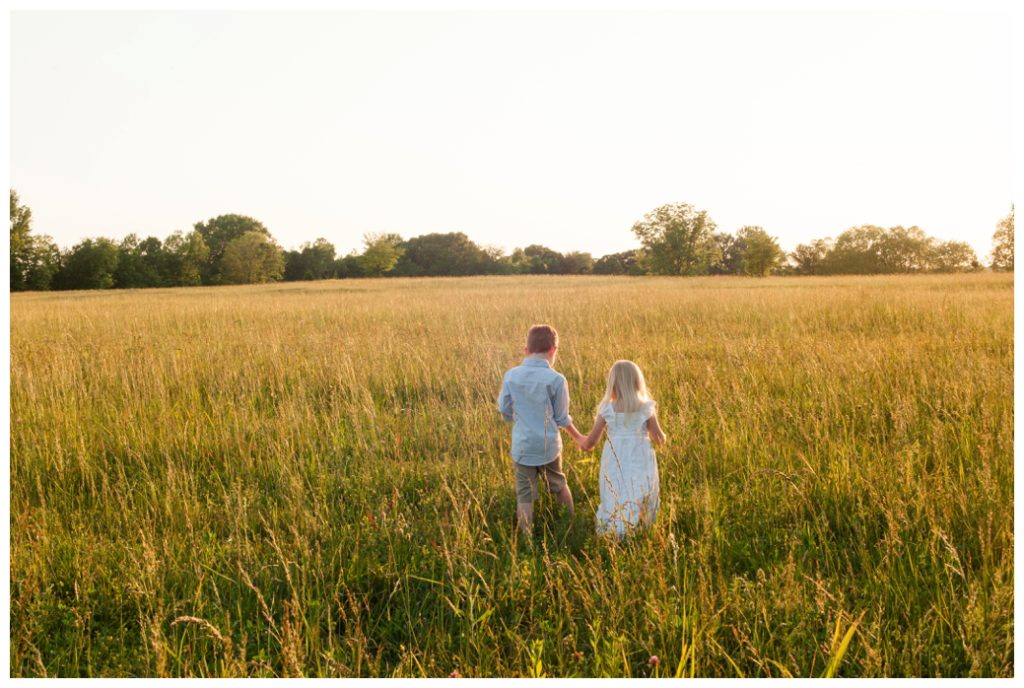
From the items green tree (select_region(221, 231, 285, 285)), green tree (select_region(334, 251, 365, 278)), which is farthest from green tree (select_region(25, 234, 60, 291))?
green tree (select_region(334, 251, 365, 278))

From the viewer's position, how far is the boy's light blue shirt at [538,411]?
3.45 metres

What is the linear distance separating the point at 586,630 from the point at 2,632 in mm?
2390

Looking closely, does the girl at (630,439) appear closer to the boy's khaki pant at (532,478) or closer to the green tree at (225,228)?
the boy's khaki pant at (532,478)

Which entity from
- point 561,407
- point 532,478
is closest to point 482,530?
point 532,478

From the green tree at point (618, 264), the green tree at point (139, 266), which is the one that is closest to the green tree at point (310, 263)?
the green tree at point (139, 266)

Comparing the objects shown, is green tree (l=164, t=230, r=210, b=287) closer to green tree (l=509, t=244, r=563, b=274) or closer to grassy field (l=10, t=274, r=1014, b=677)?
green tree (l=509, t=244, r=563, b=274)

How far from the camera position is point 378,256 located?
6319cm

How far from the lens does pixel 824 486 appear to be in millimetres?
3666

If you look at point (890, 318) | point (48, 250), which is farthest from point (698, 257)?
point (890, 318)

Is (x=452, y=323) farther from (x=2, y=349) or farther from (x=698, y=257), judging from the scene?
(x=698, y=257)

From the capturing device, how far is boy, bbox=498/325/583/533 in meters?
3.45

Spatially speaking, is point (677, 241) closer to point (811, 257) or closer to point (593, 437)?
point (811, 257)

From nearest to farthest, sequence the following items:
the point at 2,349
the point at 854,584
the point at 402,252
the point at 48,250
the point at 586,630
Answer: the point at 586,630 < the point at 854,584 < the point at 2,349 < the point at 48,250 < the point at 402,252

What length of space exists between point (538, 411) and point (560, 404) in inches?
4.9
